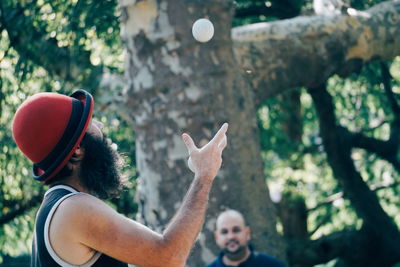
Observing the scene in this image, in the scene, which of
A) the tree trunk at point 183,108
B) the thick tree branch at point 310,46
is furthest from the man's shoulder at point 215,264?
the thick tree branch at point 310,46

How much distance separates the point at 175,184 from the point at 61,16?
125 inches

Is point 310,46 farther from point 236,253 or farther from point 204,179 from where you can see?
point 204,179

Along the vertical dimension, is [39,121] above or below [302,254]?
above

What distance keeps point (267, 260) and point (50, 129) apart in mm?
3203

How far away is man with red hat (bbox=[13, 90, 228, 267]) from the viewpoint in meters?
2.46

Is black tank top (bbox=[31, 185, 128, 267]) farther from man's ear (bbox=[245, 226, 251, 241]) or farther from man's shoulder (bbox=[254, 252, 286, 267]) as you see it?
man's ear (bbox=[245, 226, 251, 241])

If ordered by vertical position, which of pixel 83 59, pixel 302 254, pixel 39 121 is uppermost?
pixel 83 59

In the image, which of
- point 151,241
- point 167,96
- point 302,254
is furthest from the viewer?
point 302,254

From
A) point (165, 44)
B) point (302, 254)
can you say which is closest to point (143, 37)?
point (165, 44)

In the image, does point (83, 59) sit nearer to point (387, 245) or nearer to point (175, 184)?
point (175, 184)

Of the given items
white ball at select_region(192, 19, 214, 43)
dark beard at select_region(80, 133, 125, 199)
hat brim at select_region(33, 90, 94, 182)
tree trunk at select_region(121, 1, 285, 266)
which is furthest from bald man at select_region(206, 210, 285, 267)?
hat brim at select_region(33, 90, 94, 182)

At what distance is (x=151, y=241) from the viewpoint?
2.49 meters

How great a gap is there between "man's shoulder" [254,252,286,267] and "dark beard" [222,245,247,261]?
0.09 m

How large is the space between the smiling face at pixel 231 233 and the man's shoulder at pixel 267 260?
0.11 m
